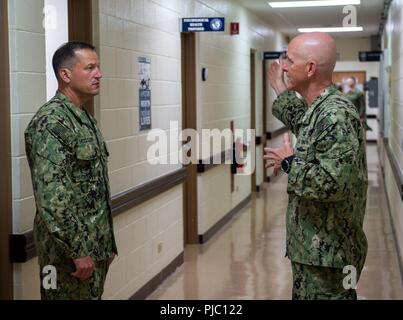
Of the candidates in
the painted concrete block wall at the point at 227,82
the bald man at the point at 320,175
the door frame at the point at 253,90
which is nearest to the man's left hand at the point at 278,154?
the bald man at the point at 320,175

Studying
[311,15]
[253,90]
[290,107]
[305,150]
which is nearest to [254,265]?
[290,107]

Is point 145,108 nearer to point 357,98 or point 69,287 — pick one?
point 69,287

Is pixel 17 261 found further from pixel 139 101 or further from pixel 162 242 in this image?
pixel 162 242

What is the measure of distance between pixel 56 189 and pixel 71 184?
94 mm

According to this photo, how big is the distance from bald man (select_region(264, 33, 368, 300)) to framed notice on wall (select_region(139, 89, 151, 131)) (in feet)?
8.43

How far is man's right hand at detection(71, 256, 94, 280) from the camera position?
3.11 metres

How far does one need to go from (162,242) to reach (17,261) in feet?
9.08

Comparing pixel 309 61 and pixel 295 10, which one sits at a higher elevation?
pixel 295 10

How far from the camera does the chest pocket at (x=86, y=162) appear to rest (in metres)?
3.15

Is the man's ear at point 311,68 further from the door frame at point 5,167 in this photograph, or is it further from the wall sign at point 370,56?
the wall sign at point 370,56

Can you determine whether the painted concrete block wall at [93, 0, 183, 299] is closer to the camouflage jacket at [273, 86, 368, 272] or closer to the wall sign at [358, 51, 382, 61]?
the camouflage jacket at [273, 86, 368, 272]

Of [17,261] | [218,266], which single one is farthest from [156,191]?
[17,261]

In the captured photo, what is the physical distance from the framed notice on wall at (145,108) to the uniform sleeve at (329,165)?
9.22 ft
